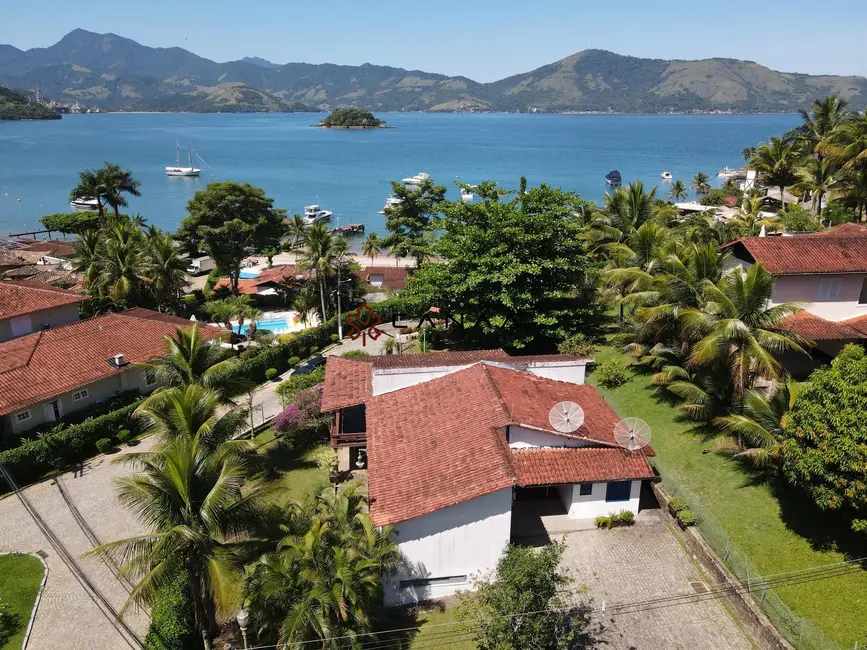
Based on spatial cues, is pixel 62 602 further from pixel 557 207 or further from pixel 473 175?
pixel 473 175

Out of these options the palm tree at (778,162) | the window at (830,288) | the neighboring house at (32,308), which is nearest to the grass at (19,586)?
the neighboring house at (32,308)

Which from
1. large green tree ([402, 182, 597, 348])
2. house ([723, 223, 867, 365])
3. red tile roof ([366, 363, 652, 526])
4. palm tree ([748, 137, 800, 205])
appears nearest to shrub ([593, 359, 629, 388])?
large green tree ([402, 182, 597, 348])

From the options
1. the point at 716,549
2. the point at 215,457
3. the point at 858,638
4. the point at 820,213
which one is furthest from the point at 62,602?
the point at 820,213

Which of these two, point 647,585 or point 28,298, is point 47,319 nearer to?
point 28,298

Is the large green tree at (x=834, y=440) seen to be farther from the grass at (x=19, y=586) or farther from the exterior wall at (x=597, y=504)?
the grass at (x=19, y=586)

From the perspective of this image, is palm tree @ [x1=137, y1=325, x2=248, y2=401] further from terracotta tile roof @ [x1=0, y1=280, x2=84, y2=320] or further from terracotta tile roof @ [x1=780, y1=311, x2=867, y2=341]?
terracotta tile roof @ [x1=780, y1=311, x2=867, y2=341]
